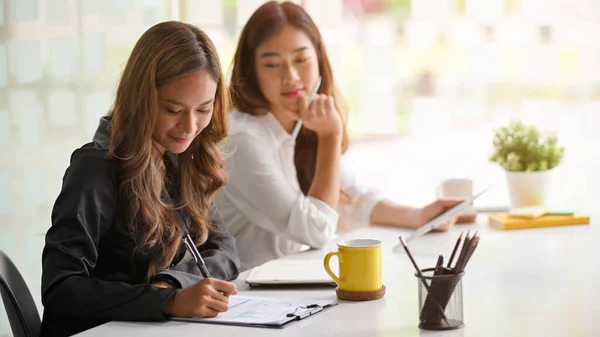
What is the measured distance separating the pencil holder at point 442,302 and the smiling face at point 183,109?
55 centimetres

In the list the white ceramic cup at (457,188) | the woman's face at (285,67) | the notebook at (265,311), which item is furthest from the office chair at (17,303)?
the white ceramic cup at (457,188)

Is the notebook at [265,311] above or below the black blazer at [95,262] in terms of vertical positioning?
below

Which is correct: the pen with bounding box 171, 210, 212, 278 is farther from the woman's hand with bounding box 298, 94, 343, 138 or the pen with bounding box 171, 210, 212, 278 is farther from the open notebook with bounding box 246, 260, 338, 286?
the woman's hand with bounding box 298, 94, 343, 138

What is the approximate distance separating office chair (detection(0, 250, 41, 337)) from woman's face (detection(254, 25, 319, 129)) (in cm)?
93

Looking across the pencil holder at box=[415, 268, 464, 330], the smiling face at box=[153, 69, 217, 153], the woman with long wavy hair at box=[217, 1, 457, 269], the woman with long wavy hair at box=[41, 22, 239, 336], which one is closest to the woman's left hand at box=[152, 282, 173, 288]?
the woman with long wavy hair at box=[41, 22, 239, 336]

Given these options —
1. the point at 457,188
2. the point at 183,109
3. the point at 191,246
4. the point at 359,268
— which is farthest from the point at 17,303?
the point at 457,188

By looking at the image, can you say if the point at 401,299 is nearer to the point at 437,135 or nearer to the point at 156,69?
the point at 156,69

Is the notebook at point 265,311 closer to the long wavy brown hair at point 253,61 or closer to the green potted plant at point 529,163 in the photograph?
the long wavy brown hair at point 253,61

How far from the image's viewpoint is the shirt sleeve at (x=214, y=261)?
5.31ft

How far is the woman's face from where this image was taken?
234 cm

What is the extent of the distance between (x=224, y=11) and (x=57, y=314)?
2149 mm

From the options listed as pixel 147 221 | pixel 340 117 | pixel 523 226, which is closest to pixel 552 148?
pixel 523 226

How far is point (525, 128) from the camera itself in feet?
8.27

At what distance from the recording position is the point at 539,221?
2324mm
